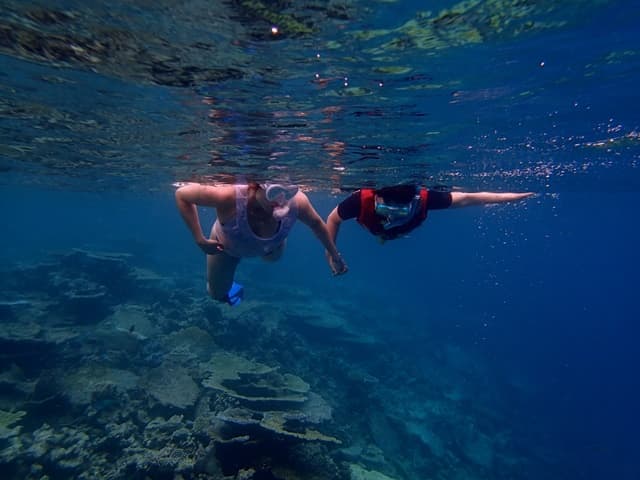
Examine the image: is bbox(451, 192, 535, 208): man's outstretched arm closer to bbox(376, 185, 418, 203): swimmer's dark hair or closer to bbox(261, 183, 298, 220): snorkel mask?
bbox(376, 185, 418, 203): swimmer's dark hair

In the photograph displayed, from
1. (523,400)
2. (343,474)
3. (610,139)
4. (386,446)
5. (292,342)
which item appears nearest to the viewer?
(343,474)

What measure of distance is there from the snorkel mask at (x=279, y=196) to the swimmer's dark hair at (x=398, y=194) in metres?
1.52

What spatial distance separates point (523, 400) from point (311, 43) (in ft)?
93.1

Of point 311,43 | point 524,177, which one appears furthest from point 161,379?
point 524,177

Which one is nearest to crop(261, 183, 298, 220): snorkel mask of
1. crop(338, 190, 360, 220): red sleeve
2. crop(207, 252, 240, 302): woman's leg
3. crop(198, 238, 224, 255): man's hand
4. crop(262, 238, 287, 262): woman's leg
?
crop(338, 190, 360, 220): red sleeve

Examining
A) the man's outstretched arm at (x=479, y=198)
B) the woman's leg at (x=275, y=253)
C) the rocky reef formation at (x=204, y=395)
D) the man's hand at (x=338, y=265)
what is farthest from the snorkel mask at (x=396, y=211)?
the rocky reef formation at (x=204, y=395)

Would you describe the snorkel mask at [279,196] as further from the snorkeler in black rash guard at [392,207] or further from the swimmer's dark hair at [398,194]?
the swimmer's dark hair at [398,194]

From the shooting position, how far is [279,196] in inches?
250

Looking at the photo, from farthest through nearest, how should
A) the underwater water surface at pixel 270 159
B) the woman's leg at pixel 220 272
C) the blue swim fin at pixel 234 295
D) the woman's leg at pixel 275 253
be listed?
1. the blue swim fin at pixel 234 295
2. the woman's leg at pixel 220 272
3. the woman's leg at pixel 275 253
4. the underwater water surface at pixel 270 159

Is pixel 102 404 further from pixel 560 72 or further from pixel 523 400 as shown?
pixel 523 400

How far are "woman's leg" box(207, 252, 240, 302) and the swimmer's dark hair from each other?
11.9ft

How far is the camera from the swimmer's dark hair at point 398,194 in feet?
20.6

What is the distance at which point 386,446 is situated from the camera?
47.4ft

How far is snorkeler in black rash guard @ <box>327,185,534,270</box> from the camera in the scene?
6.32 m
